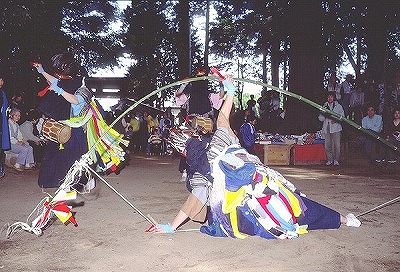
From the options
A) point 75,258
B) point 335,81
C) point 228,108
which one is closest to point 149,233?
point 75,258

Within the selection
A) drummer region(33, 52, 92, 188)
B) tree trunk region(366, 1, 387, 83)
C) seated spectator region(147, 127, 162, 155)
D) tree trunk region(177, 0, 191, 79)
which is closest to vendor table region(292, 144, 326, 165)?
seated spectator region(147, 127, 162, 155)

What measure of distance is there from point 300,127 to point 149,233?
10098mm

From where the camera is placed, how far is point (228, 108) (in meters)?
3.83

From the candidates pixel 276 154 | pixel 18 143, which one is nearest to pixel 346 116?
pixel 276 154

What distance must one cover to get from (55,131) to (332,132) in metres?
8.06

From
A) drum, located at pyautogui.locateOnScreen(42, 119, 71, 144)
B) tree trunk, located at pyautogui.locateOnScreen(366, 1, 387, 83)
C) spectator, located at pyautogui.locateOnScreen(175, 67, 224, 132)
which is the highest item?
tree trunk, located at pyautogui.locateOnScreen(366, 1, 387, 83)

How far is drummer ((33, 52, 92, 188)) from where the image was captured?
4750 millimetres

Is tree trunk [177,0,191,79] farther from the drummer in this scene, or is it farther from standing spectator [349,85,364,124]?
the drummer

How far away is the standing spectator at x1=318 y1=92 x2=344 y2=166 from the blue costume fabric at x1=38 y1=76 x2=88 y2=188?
24.5 ft

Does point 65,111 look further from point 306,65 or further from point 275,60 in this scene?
point 275,60

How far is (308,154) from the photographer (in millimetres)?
11352

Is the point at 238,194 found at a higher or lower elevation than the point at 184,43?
lower

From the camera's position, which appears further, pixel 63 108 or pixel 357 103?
pixel 357 103

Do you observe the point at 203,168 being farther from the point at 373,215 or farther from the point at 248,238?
the point at 373,215
